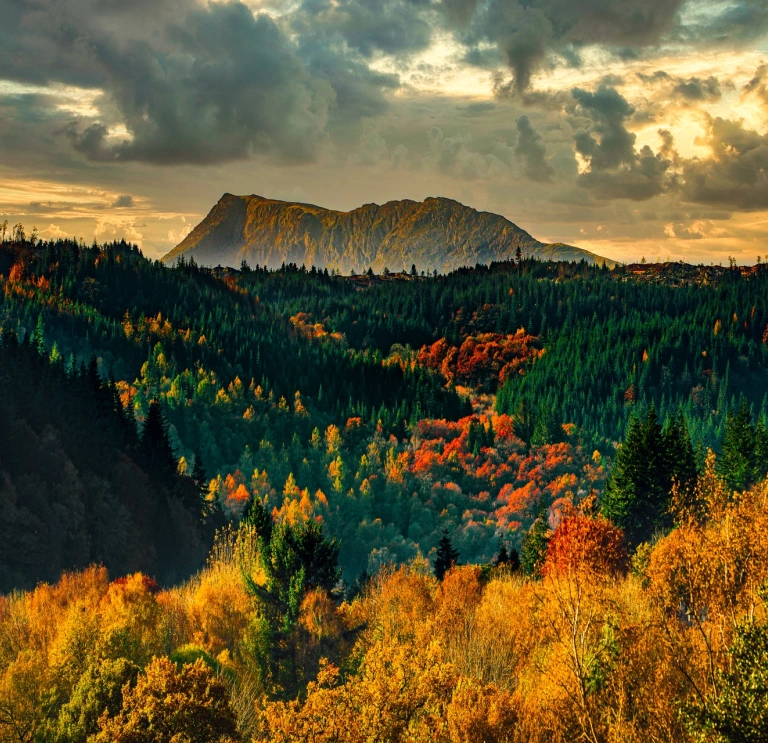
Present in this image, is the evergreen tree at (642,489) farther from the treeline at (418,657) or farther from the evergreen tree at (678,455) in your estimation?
the treeline at (418,657)

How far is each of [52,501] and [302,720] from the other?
281 feet

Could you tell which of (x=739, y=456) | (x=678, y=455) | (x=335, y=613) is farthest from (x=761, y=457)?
(x=335, y=613)

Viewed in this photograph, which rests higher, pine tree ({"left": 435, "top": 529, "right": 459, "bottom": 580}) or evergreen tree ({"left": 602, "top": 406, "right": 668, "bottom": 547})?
evergreen tree ({"left": 602, "top": 406, "right": 668, "bottom": 547})

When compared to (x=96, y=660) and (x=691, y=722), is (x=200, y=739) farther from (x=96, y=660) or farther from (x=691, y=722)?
(x=691, y=722)

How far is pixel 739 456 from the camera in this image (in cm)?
11738

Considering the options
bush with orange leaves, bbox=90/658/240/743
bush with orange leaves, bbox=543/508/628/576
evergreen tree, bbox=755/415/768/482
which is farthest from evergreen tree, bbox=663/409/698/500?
bush with orange leaves, bbox=90/658/240/743

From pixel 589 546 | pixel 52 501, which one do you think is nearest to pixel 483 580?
pixel 589 546

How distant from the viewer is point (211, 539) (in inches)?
5123

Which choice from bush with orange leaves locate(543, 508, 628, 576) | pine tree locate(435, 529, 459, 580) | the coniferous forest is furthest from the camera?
pine tree locate(435, 529, 459, 580)

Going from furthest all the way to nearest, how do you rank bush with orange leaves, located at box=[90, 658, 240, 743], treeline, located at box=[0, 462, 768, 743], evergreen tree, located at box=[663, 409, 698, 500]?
evergreen tree, located at box=[663, 409, 698, 500]
bush with orange leaves, located at box=[90, 658, 240, 743]
treeline, located at box=[0, 462, 768, 743]

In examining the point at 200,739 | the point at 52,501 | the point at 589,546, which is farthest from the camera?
the point at 52,501

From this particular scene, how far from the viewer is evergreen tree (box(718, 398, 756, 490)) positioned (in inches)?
4530

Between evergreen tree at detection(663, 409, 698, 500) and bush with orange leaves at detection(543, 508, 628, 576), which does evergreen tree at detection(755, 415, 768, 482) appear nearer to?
evergreen tree at detection(663, 409, 698, 500)

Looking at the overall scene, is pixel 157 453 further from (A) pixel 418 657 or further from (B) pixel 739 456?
(A) pixel 418 657
